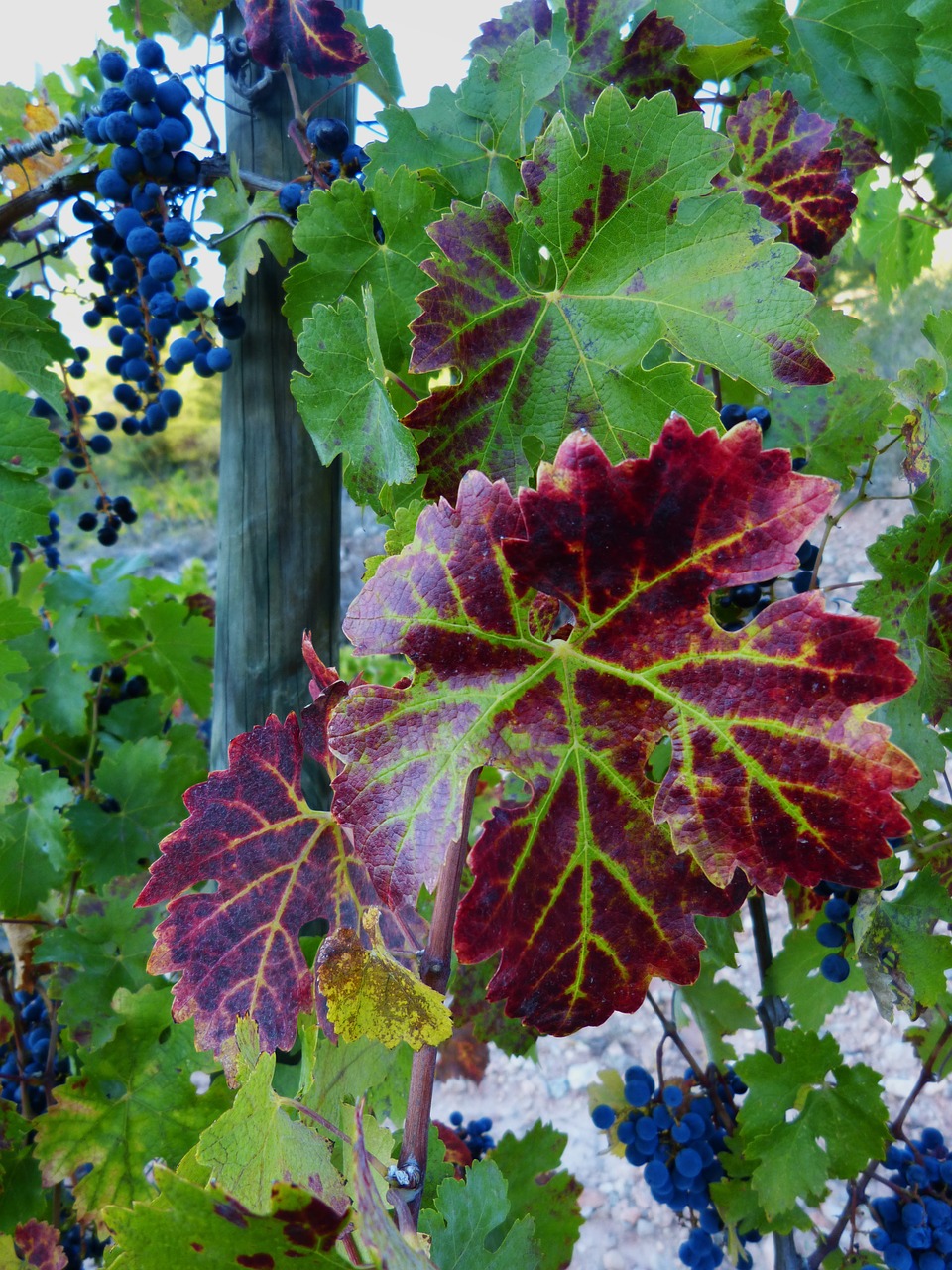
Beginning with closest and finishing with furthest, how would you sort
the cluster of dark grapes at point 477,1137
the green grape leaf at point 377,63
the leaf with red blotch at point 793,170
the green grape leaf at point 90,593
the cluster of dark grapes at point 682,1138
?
the leaf with red blotch at point 793,170
the green grape leaf at point 377,63
the cluster of dark grapes at point 682,1138
the cluster of dark grapes at point 477,1137
the green grape leaf at point 90,593

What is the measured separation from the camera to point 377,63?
914mm

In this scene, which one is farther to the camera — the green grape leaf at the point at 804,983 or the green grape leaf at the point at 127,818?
the green grape leaf at the point at 127,818

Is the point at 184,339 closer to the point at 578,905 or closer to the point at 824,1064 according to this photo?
the point at 578,905

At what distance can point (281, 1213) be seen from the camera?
1.32 feet

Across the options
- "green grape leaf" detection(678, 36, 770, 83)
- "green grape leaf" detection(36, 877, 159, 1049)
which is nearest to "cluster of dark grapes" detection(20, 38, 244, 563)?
"green grape leaf" detection(678, 36, 770, 83)

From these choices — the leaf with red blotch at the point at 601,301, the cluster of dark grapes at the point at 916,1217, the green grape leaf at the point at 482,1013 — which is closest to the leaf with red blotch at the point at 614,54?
the leaf with red blotch at the point at 601,301

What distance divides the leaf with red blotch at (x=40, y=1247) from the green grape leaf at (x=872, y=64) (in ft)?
5.29

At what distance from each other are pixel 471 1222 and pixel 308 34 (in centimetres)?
105

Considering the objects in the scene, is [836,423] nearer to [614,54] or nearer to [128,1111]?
[614,54]

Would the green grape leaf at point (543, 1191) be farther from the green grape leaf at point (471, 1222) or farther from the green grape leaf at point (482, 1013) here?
the green grape leaf at point (471, 1222)

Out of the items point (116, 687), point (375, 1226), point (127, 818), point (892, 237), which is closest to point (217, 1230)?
point (375, 1226)

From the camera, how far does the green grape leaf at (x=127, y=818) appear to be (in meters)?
1.42

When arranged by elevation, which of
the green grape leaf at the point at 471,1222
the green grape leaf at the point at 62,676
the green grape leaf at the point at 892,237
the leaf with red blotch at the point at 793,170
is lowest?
the green grape leaf at the point at 471,1222

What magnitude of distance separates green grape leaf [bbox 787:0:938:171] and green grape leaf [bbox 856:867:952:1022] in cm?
87
